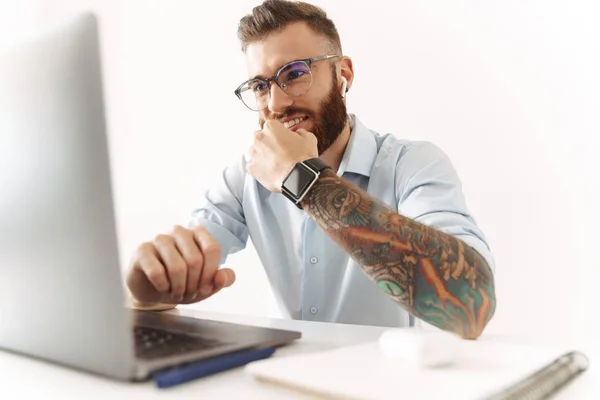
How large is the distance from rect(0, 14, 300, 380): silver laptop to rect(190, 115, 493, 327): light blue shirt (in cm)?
77

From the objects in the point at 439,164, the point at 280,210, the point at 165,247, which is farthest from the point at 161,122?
the point at 165,247

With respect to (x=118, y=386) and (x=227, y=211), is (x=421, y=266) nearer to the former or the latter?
(x=118, y=386)

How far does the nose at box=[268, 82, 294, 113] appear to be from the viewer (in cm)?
142

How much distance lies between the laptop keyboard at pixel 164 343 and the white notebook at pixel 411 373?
0.09m

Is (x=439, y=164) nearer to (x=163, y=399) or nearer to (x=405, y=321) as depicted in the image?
(x=405, y=321)

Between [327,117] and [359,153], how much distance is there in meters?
0.17

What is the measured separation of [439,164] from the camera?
1.22 metres

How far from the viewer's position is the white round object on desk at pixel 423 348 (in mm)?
482

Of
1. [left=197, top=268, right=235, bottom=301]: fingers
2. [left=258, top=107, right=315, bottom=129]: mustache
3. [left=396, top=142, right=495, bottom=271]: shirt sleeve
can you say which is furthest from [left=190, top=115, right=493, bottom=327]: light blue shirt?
[left=197, top=268, right=235, bottom=301]: fingers

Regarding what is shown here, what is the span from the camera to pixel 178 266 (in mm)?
784

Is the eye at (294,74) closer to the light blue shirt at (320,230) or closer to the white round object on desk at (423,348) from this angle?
the light blue shirt at (320,230)

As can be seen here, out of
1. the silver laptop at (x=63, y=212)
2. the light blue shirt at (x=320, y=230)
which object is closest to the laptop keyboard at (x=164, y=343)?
the silver laptop at (x=63, y=212)

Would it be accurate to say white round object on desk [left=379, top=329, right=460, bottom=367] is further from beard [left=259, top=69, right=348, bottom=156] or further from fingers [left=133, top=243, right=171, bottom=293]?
beard [left=259, top=69, right=348, bottom=156]

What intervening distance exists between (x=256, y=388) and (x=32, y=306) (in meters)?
0.22
